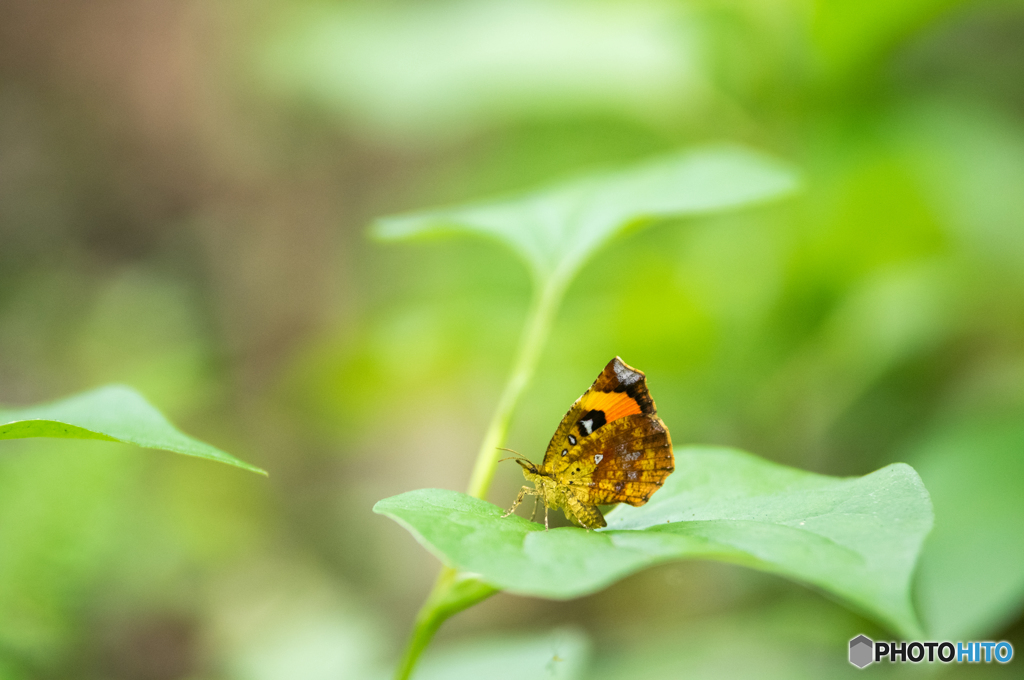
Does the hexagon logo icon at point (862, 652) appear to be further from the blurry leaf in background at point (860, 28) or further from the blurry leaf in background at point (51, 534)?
the blurry leaf in background at point (51, 534)

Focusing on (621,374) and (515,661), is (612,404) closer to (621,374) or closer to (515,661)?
(621,374)

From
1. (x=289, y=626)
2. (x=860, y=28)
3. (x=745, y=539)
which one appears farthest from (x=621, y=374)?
(x=289, y=626)

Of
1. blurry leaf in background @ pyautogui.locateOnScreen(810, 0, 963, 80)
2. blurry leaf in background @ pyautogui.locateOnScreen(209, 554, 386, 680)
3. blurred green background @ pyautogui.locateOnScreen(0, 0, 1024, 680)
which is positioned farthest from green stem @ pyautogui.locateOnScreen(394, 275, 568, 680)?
blurry leaf in background @ pyautogui.locateOnScreen(209, 554, 386, 680)

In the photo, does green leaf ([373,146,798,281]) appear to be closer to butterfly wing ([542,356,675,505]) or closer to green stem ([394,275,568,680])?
green stem ([394,275,568,680])

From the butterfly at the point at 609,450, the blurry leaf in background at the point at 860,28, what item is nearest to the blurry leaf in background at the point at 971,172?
the blurry leaf in background at the point at 860,28

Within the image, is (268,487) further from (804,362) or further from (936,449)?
(936,449)

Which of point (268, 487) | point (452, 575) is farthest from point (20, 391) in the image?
point (452, 575)

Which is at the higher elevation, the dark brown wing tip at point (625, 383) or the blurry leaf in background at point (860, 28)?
the blurry leaf in background at point (860, 28)
